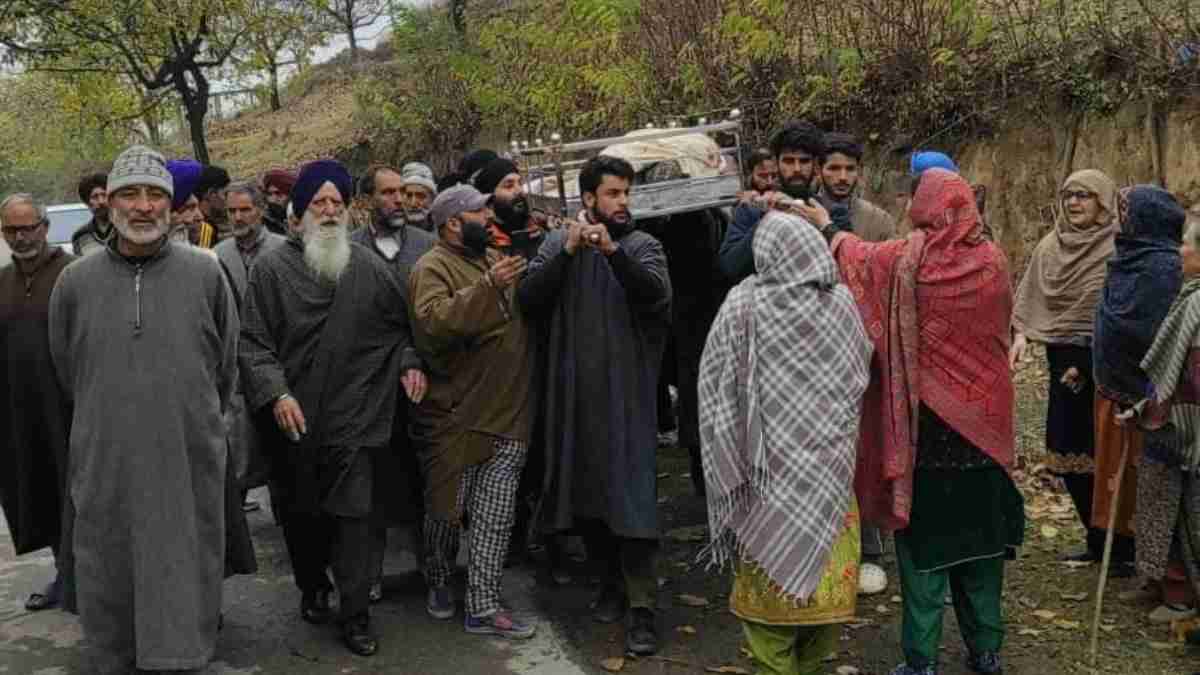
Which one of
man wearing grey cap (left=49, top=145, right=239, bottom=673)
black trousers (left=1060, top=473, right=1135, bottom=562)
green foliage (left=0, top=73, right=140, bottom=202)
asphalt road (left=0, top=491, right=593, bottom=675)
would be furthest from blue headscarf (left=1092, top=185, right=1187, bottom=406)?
green foliage (left=0, top=73, right=140, bottom=202)

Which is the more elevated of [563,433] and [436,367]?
[436,367]

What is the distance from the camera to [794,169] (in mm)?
4859

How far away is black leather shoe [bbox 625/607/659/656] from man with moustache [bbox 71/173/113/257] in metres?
3.22

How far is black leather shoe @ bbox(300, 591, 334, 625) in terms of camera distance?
507cm

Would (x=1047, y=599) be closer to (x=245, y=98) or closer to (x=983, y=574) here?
(x=983, y=574)

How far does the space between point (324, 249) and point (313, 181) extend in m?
0.31

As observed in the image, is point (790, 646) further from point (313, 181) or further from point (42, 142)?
point (42, 142)

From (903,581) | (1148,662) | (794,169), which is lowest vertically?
(1148,662)

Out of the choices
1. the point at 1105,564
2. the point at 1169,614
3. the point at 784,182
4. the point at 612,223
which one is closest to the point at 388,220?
the point at 612,223

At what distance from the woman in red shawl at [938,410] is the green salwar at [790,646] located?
46 centimetres

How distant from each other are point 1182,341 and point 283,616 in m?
3.96

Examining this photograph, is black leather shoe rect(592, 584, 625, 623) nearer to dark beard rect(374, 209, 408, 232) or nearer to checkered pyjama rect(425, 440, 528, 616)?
checkered pyjama rect(425, 440, 528, 616)

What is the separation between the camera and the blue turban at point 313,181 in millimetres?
Result: 4707

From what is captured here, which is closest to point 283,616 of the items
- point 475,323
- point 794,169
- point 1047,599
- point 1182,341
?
point 475,323
